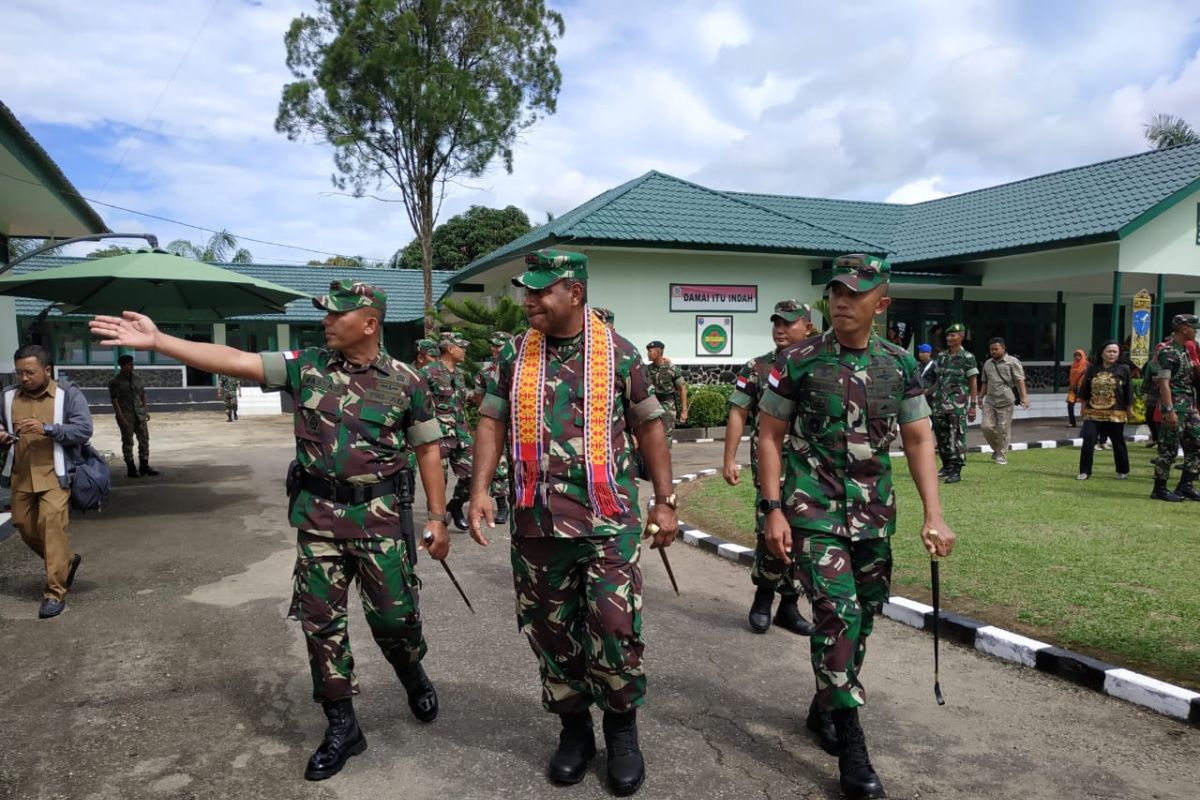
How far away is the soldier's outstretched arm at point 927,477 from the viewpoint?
324 centimetres

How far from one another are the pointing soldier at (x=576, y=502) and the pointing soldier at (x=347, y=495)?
1.46 ft

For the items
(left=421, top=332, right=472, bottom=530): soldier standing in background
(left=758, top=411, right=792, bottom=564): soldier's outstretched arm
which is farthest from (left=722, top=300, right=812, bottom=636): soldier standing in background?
(left=421, top=332, right=472, bottom=530): soldier standing in background

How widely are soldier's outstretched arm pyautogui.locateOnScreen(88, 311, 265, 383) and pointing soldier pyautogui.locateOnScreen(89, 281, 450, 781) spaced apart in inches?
1.4

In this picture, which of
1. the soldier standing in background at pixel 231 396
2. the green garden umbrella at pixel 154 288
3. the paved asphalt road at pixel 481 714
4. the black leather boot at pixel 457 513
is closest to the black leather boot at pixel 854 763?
the paved asphalt road at pixel 481 714

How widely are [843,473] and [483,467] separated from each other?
57.4 inches

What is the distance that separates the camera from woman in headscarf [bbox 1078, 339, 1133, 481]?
9.89m

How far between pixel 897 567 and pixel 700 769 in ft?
11.4

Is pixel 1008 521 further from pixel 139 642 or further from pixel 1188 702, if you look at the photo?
pixel 139 642

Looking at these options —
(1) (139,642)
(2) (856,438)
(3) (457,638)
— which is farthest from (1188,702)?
(1) (139,642)

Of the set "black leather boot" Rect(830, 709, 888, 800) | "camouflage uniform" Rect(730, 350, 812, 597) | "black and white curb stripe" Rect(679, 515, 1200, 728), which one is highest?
"camouflage uniform" Rect(730, 350, 812, 597)

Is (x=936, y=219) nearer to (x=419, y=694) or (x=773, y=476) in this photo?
(x=773, y=476)

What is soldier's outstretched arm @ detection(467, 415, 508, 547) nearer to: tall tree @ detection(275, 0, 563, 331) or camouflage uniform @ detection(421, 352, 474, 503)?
camouflage uniform @ detection(421, 352, 474, 503)

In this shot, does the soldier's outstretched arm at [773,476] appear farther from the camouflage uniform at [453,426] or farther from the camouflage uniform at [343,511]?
the camouflage uniform at [453,426]

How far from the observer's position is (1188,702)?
373cm
